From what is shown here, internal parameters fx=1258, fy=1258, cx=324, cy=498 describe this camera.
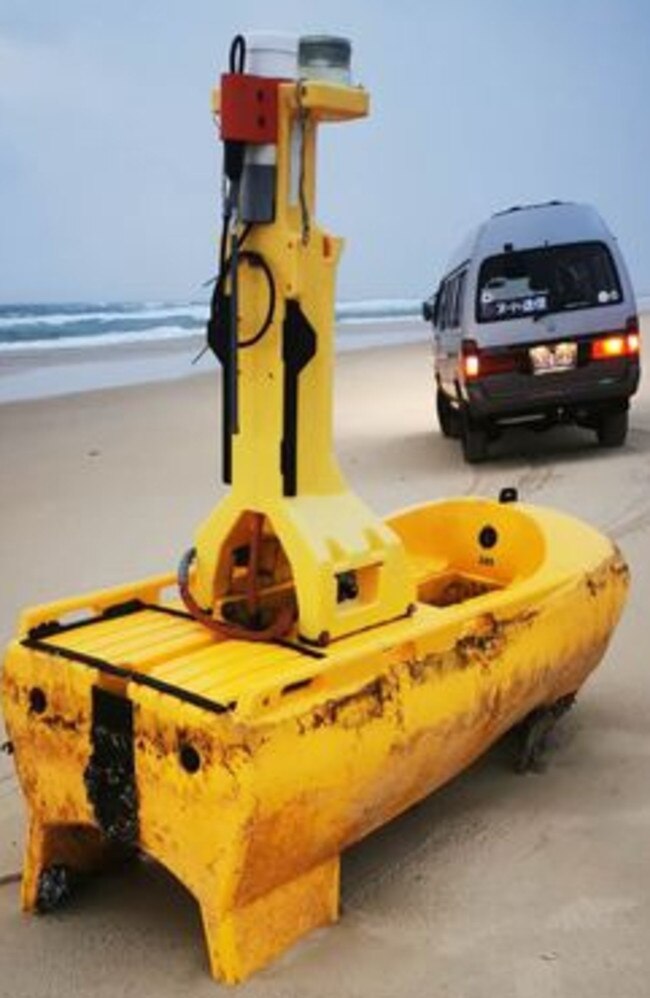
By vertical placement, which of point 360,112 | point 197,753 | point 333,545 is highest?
point 360,112

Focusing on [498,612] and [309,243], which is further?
[498,612]

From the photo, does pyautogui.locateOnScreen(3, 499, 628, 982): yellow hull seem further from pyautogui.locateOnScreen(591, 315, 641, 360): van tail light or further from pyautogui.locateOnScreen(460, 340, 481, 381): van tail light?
pyautogui.locateOnScreen(591, 315, 641, 360): van tail light

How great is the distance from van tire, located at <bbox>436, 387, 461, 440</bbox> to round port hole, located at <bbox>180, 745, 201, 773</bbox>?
9301mm

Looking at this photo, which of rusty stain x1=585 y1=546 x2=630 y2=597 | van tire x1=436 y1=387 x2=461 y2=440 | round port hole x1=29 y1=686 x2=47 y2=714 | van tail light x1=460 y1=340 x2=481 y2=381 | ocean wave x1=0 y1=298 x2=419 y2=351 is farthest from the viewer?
ocean wave x1=0 y1=298 x2=419 y2=351

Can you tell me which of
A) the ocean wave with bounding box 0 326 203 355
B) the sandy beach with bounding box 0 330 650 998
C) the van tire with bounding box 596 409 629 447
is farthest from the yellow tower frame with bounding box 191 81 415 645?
the ocean wave with bounding box 0 326 203 355

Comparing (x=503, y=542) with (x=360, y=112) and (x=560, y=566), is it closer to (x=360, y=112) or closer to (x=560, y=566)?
(x=560, y=566)

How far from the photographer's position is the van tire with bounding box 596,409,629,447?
435 inches

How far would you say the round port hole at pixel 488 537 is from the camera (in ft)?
16.8

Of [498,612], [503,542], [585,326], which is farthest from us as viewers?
[585,326]

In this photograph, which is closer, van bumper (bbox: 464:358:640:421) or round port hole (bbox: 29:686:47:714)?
round port hole (bbox: 29:686:47:714)

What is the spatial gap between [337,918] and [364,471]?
7.25 metres

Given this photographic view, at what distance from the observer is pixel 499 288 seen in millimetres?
10789

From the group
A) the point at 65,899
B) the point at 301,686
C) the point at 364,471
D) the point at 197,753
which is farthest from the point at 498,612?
the point at 364,471

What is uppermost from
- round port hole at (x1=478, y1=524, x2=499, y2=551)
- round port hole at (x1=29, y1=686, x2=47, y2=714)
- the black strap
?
the black strap
